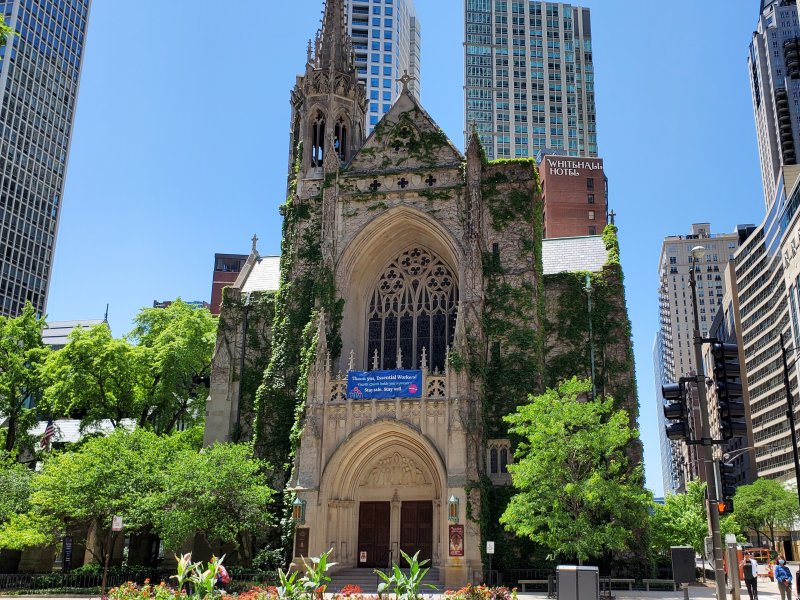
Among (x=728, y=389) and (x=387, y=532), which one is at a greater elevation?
(x=728, y=389)

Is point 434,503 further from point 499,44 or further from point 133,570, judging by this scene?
point 499,44

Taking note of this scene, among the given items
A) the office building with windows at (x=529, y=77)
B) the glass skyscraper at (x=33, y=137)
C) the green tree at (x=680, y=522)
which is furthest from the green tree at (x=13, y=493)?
the office building with windows at (x=529, y=77)

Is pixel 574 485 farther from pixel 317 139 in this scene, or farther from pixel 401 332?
pixel 317 139

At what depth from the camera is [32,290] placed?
9788cm

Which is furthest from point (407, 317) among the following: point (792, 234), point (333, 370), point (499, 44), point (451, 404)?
point (499, 44)

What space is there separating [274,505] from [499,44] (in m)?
114

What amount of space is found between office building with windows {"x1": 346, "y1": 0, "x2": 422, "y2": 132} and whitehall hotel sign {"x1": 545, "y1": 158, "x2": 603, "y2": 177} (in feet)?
107

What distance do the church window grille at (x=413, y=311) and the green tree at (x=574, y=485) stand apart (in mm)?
10664

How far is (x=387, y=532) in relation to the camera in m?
37.9

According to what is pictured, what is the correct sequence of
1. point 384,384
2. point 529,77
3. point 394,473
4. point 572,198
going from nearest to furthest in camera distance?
point 384,384
point 394,473
point 572,198
point 529,77

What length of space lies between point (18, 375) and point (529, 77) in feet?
355

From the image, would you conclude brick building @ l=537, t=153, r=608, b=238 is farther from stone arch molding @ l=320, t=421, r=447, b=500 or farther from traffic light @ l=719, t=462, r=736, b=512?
traffic light @ l=719, t=462, r=736, b=512

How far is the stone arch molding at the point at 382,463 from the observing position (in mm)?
36656

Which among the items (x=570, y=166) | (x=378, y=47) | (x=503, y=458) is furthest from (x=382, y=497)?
(x=378, y=47)
